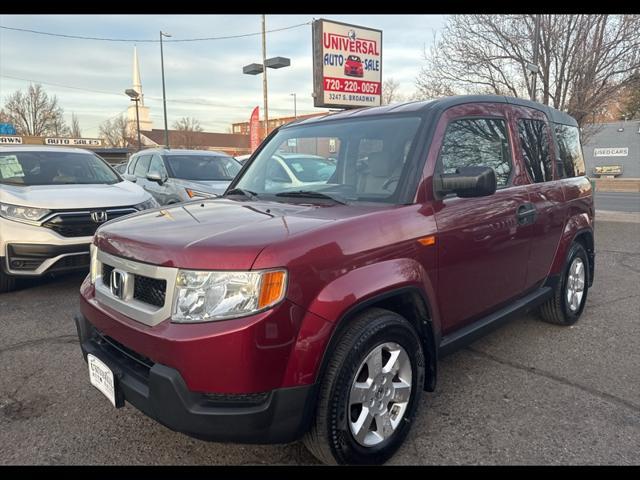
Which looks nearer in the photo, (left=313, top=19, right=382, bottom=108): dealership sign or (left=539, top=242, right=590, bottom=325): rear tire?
(left=539, top=242, right=590, bottom=325): rear tire

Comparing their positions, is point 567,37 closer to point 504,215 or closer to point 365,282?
point 504,215

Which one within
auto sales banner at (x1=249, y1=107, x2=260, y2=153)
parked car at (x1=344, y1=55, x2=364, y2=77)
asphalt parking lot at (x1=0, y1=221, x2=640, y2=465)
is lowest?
asphalt parking lot at (x1=0, y1=221, x2=640, y2=465)

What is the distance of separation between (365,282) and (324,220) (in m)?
0.38

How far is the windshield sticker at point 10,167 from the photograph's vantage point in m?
6.01

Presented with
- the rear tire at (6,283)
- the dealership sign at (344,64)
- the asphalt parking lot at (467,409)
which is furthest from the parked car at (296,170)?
the dealership sign at (344,64)

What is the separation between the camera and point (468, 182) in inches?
107

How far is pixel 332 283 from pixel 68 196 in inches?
178

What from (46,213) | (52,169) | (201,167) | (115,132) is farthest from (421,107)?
(115,132)

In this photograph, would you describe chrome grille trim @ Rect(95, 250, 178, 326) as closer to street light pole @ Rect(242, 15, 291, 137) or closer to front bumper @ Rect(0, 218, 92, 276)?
front bumper @ Rect(0, 218, 92, 276)

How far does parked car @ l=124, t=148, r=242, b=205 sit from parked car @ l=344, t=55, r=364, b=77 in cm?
554

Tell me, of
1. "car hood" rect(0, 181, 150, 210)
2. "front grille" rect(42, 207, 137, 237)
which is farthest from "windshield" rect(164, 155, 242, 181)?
"front grille" rect(42, 207, 137, 237)

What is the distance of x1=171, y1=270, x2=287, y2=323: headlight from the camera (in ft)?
6.68

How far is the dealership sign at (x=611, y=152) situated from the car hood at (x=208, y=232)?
4073 cm

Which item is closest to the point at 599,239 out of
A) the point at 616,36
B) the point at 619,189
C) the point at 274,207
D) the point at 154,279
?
the point at 616,36
